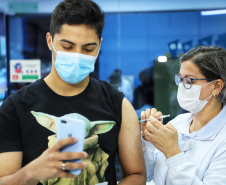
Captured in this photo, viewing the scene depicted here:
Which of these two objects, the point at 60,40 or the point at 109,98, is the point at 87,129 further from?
the point at 60,40

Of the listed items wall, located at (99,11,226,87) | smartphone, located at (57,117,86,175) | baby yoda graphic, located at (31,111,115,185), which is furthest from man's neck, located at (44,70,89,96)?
wall, located at (99,11,226,87)

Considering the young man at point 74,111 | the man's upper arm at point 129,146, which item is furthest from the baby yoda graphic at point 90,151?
the man's upper arm at point 129,146

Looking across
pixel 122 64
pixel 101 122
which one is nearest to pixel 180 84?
pixel 101 122

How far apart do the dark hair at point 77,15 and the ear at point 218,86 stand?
85 cm

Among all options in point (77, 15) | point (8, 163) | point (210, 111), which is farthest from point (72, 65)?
point (210, 111)

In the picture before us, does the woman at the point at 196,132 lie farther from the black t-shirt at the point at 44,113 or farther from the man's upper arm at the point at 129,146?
the black t-shirt at the point at 44,113

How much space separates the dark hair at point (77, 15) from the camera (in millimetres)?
1377

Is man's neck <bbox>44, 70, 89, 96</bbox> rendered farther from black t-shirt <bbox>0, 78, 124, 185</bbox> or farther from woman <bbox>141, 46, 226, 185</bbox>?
woman <bbox>141, 46, 226, 185</bbox>

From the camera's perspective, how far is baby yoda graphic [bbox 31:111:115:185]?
137 centimetres

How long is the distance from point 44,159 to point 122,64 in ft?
11.1

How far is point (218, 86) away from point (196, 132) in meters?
0.32

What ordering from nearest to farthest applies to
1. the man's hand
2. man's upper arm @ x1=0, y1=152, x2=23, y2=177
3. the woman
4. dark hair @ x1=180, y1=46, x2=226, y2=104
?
1. the man's hand
2. man's upper arm @ x1=0, y1=152, x2=23, y2=177
3. the woman
4. dark hair @ x1=180, y1=46, x2=226, y2=104

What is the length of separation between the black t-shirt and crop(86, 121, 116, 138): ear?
16 millimetres

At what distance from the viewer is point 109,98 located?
1.52 meters
